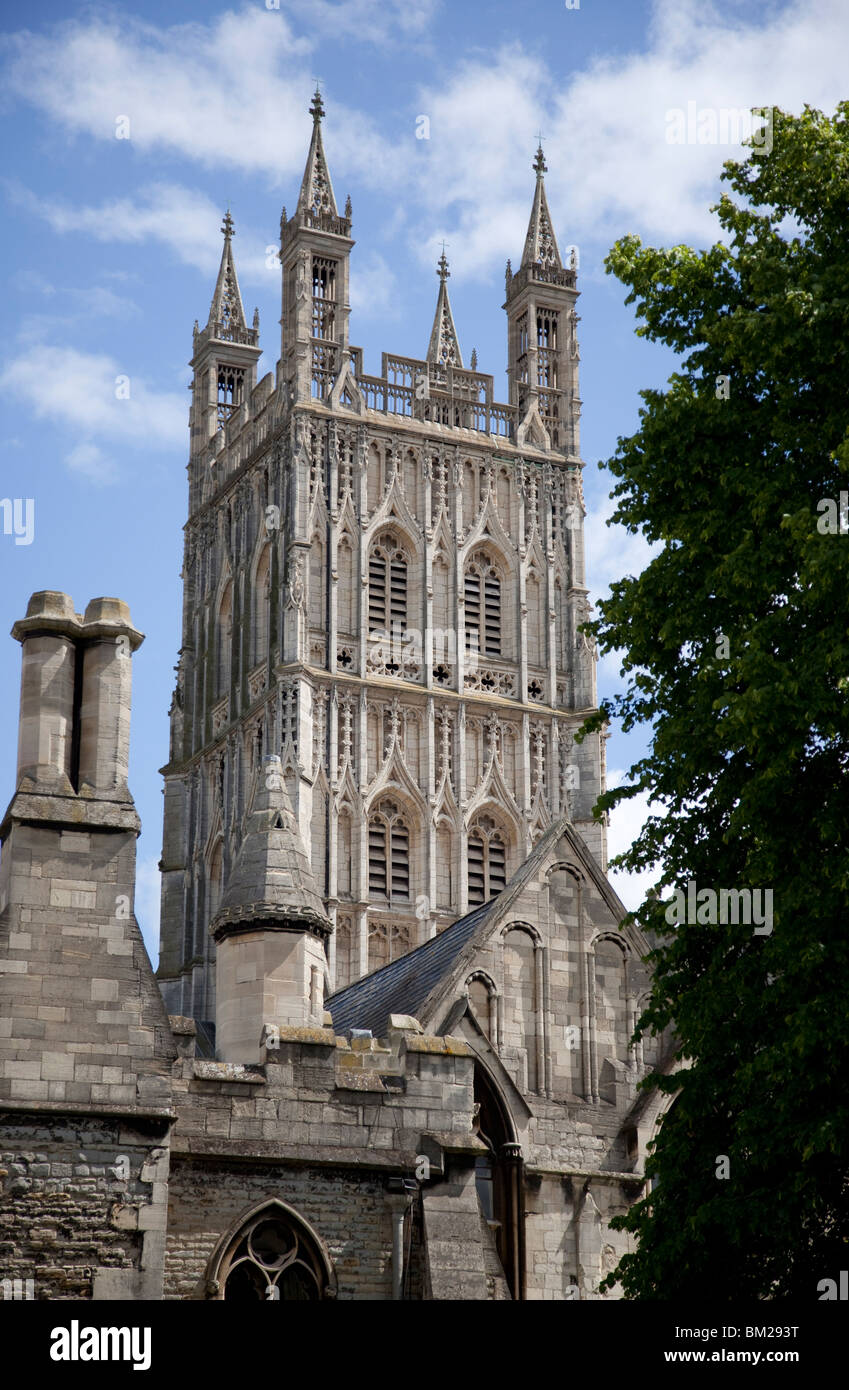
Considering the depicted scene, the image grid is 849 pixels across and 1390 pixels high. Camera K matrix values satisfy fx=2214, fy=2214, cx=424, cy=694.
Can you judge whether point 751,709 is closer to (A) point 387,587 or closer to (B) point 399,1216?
(B) point 399,1216

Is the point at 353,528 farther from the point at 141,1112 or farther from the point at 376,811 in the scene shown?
the point at 141,1112

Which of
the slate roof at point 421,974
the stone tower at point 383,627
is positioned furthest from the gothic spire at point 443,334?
the slate roof at point 421,974

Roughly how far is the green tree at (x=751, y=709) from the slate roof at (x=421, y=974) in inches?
150

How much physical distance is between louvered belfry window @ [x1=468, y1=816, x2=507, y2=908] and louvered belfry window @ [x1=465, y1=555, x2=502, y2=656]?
18.1 feet

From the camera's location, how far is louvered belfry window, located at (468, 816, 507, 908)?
63781mm

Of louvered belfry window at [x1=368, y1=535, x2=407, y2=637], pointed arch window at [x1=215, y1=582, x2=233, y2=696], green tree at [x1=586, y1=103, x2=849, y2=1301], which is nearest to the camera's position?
green tree at [x1=586, y1=103, x2=849, y2=1301]

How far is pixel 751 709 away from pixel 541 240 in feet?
193

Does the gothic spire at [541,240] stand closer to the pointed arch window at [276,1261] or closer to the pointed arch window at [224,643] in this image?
the pointed arch window at [224,643]

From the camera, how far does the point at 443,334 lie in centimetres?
7356

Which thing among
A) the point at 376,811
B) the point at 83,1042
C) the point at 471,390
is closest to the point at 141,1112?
the point at 83,1042

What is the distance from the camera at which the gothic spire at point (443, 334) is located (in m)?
71.9

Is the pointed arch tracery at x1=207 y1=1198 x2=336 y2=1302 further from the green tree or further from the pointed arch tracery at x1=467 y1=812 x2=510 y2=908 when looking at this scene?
the pointed arch tracery at x1=467 y1=812 x2=510 y2=908

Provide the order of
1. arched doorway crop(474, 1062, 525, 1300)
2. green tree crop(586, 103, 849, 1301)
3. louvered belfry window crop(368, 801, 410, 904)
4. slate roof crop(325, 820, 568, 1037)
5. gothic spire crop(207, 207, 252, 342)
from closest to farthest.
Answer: green tree crop(586, 103, 849, 1301) → arched doorway crop(474, 1062, 525, 1300) → slate roof crop(325, 820, 568, 1037) → louvered belfry window crop(368, 801, 410, 904) → gothic spire crop(207, 207, 252, 342)

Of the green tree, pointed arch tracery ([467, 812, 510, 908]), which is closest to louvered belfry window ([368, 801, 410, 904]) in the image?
pointed arch tracery ([467, 812, 510, 908])
